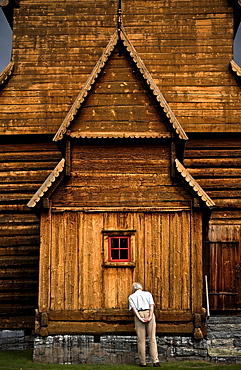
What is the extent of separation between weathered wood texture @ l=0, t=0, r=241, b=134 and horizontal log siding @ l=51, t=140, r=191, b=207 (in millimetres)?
4618

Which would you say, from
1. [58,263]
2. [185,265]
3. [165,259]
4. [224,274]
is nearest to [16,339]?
[58,263]

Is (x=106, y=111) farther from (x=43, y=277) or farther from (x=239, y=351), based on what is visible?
(x=239, y=351)

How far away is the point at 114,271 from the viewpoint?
14641mm

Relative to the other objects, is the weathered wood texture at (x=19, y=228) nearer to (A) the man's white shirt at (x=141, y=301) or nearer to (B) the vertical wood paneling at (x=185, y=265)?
(A) the man's white shirt at (x=141, y=301)

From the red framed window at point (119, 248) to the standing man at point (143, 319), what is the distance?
1214 millimetres

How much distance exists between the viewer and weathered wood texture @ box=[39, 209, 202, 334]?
1456 centimetres

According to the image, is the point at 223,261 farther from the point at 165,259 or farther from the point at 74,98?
the point at 74,98

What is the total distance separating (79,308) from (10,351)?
3.97 m

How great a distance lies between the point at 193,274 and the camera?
14.6 metres

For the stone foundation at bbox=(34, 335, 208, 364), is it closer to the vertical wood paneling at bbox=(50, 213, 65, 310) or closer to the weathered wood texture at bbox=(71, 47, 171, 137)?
the vertical wood paneling at bbox=(50, 213, 65, 310)

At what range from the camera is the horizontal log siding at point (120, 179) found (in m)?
15.0

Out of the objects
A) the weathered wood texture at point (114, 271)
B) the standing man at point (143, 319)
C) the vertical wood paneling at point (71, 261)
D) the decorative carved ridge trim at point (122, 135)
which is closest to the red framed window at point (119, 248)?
the weathered wood texture at point (114, 271)

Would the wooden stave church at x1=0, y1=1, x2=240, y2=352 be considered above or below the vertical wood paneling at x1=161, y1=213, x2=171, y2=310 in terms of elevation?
above

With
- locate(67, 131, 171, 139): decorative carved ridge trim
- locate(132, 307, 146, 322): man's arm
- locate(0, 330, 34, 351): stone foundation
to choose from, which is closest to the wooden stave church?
locate(0, 330, 34, 351): stone foundation
